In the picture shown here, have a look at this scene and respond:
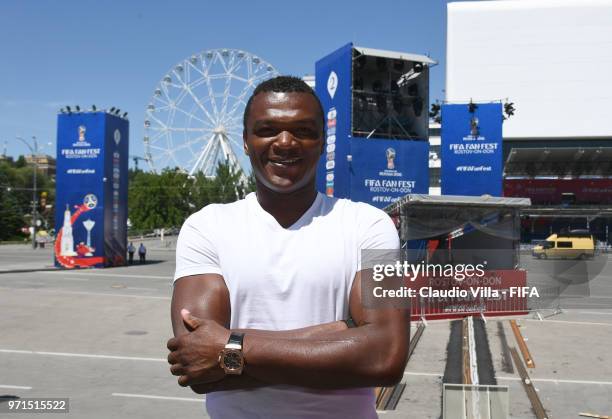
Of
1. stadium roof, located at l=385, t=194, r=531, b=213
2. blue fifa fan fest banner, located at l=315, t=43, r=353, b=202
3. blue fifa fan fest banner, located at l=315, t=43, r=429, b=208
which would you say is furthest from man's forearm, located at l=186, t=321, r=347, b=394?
blue fifa fan fest banner, located at l=315, t=43, r=429, b=208

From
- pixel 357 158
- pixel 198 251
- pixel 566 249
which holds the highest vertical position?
pixel 357 158

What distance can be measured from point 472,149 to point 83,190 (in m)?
20.1

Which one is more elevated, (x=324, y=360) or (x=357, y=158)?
(x=357, y=158)

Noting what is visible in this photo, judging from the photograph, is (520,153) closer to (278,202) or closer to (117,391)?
(117,391)

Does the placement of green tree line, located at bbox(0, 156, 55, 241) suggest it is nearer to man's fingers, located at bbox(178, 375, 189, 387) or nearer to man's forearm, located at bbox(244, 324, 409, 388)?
man's fingers, located at bbox(178, 375, 189, 387)

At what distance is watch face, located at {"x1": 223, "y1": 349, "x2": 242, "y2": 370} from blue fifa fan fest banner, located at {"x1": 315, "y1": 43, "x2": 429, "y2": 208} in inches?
788

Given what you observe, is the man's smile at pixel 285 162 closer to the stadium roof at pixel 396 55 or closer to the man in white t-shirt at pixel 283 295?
the man in white t-shirt at pixel 283 295

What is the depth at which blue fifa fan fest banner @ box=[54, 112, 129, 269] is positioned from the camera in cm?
3184

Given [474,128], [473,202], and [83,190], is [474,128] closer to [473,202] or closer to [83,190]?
[473,202]

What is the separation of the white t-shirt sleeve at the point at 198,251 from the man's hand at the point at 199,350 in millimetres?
164

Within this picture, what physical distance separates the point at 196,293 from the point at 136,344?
35.9ft

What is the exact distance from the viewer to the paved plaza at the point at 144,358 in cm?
809

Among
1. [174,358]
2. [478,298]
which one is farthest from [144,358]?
[174,358]

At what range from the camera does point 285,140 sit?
6.85 ft
